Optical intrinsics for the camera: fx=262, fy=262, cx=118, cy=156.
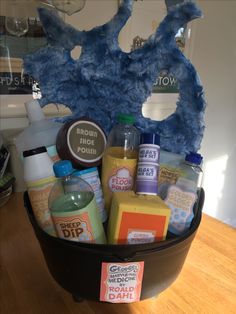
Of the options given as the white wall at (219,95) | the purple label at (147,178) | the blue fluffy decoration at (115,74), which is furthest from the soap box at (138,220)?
the white wall at (219,95)

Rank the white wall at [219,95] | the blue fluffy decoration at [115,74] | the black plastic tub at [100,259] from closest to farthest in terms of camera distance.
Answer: the black plastic tub at [100,259] < the blue fluffy decoration at [115,74] < the white wall at [219,95]

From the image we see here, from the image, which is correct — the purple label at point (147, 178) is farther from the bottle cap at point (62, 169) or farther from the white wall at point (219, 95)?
the white wall at point (219, 95)

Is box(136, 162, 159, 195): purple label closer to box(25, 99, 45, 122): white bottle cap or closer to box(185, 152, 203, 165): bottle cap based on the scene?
box(185, 152, 203, 165): bottle cap

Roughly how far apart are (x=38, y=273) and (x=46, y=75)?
37cm

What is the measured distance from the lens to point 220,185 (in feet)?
5.22

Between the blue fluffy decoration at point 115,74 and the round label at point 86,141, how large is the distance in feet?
0.18

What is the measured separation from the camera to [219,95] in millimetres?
1478

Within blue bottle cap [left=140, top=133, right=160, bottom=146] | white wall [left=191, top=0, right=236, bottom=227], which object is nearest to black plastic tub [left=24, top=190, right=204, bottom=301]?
blue bottle cap [left=140, top=133, right=160, bottom=146]

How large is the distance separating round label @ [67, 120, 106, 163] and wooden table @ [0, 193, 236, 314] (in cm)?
24

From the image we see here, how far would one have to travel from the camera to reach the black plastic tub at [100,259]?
31cm

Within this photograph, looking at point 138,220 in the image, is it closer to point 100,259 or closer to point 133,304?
point 100,259

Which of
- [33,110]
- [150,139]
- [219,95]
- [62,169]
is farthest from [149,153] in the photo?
[219,95]

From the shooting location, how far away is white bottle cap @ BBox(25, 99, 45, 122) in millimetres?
460

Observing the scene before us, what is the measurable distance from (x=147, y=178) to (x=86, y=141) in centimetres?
13
